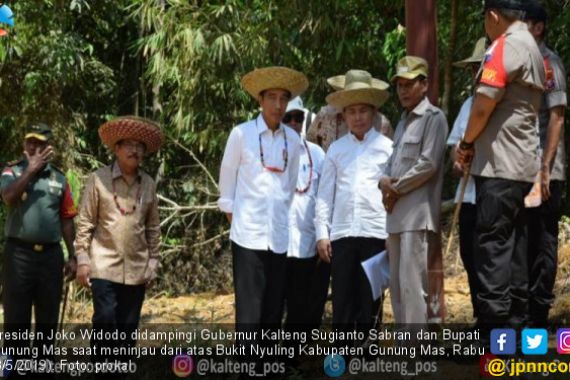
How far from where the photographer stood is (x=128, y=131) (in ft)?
23.0

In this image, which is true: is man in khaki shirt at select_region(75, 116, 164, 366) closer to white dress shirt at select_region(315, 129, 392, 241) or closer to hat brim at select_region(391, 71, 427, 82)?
white dress shirt at select_region(315, 129, 392, 241)

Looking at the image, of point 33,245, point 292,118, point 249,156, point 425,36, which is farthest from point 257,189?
point 33,245

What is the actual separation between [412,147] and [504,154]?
911 mm

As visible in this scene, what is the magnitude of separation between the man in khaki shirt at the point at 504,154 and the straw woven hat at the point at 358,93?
151 cm

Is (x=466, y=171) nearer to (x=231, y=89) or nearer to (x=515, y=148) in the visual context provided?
(x=515, y=148)

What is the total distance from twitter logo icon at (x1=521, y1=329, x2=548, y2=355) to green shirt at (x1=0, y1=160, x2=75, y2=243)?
11.3 ft

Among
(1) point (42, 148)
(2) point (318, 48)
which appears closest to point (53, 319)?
(1) point (42, 148)

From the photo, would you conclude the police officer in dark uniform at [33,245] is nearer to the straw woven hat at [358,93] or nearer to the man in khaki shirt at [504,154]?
the straw woven hat at [358,93]

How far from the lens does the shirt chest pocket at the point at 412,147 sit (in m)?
6.20

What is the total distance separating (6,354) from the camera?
23.6 ft

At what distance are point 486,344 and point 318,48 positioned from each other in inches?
219

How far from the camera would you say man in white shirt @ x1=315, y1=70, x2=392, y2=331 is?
674 cm

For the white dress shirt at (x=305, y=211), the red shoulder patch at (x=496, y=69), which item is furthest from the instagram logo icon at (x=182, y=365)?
the red shoulder patch at (x=496, y=69)

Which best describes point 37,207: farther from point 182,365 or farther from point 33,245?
point 182,365
